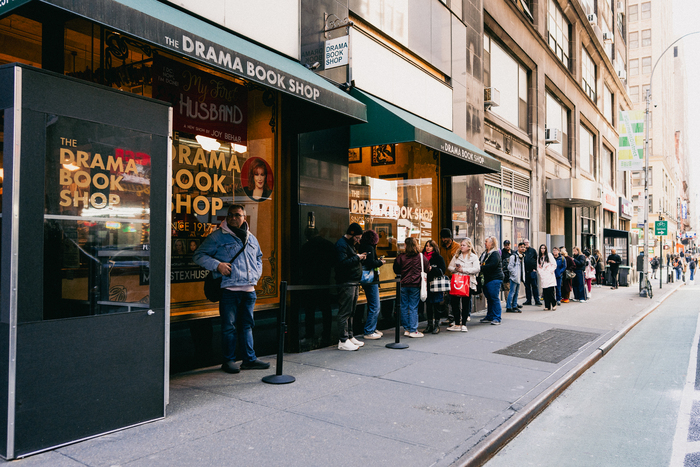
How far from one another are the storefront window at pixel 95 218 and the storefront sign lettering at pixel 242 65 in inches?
36.5

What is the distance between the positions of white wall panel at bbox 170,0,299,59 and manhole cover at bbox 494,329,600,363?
19.4 feet

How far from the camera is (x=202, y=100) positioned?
23.4ft

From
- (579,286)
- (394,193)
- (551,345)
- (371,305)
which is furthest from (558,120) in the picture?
(371,305)

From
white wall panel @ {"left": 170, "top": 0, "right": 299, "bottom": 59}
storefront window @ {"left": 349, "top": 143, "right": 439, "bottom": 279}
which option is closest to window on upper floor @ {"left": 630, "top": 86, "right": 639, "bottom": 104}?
storefront window @ {"left": 349, "top": 143, "right": 439, "bottom": 279}

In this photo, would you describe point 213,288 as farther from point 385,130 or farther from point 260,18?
point 385,130

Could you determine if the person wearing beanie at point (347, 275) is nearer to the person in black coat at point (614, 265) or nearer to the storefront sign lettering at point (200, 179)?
the storefront sign lettering at point (200, 179)

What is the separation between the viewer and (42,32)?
17.2 ft

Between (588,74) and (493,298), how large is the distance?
22.0 meters

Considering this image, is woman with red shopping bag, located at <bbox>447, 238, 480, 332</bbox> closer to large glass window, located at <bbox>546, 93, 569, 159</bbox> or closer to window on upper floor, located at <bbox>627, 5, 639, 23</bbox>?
large glass window, located at <bbox>546, 93, 569, 159</bbox>

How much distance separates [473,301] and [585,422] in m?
8.24

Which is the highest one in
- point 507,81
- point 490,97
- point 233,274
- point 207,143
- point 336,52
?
point 507,81

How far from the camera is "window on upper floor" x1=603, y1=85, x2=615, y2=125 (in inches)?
1252

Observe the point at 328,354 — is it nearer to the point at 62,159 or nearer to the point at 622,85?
the point at 62,159

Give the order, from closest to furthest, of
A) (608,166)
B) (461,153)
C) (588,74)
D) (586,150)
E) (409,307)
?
(409,307)
(461,153)
(588,74)
(586,150)
(608,166)
